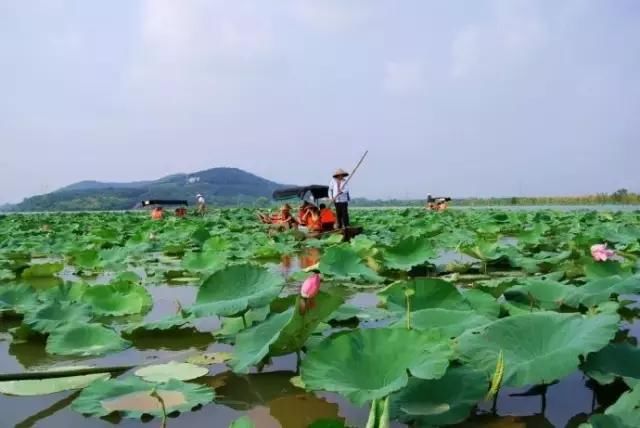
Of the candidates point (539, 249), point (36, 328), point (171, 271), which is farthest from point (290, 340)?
point (539, 249)

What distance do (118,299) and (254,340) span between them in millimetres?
1198

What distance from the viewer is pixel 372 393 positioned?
97 centimetres

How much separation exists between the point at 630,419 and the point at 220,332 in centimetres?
132

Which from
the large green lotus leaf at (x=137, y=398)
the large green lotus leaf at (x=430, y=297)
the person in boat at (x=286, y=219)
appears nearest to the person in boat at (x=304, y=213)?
the person in boat at (x=286, y=219)

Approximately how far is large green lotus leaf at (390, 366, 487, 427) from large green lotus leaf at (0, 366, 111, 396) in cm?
80

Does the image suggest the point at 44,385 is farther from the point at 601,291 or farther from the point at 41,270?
the point at 41,270

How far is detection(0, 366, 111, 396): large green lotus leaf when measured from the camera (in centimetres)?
138

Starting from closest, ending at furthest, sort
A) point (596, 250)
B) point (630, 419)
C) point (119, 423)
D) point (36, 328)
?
1. point (630, 419)
2. point (119, 423)
3. point (36, 328)
4. point (596, 250)

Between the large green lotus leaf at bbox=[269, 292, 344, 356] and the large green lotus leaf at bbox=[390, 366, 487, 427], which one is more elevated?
the large green lotus leaf at bbox=[269, 292, 344, 356]

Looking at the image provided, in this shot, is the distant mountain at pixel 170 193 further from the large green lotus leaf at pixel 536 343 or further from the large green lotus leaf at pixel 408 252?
the large green lotus leaf at pixel 536 343

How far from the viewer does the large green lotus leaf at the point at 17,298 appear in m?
2.32

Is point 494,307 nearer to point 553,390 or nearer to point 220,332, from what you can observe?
point 553,390

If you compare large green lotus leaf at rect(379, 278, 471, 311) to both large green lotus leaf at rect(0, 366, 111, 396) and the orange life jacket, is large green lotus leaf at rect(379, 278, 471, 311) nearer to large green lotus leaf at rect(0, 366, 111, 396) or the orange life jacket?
large green lotus leaf at rect(0, 366, 111, 396)

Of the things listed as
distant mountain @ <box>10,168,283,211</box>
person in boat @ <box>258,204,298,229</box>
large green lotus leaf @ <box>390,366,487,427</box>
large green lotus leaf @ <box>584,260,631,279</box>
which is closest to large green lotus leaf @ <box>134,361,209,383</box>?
large green lotus leaf @ <box>390,366,487,427</box>
